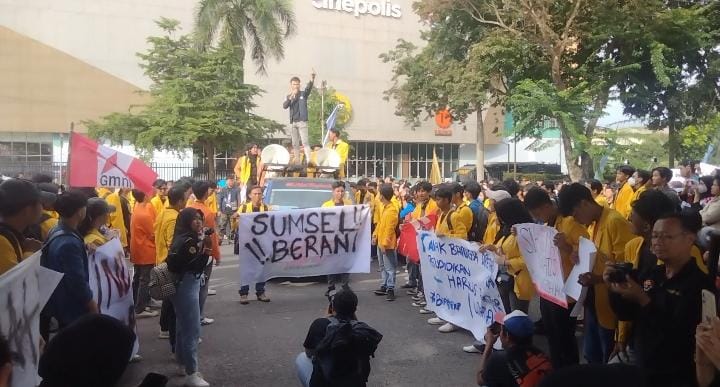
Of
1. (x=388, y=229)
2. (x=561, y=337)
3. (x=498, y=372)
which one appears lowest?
(x=561, y=337)

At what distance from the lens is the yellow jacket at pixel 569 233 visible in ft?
16.5

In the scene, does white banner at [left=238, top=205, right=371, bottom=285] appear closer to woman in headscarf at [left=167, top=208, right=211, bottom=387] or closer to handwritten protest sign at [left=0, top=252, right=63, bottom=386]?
woman in headscarf at [left=167, top=208, right=211, bottom=387]

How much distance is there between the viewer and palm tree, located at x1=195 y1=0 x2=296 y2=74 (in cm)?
2691

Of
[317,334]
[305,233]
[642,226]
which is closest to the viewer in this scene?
[317,334]

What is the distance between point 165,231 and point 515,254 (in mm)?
3731

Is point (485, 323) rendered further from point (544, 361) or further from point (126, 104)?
point (126, 104)

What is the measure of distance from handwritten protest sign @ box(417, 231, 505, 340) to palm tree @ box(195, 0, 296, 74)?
21252 mm

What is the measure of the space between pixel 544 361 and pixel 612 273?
628mm

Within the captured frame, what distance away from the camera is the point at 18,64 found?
41.7 meters

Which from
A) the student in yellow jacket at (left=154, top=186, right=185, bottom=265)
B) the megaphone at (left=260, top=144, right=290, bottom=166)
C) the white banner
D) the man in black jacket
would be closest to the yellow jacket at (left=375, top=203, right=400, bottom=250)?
the white banner

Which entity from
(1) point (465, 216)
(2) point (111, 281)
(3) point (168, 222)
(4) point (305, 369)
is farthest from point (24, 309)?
Result: (1) point (465, 216)

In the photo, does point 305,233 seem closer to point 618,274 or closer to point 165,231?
point 165,231

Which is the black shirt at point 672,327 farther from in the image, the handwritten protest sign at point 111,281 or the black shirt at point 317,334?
the handwritten protest sign at point 111,281

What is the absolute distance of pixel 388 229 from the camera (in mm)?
9609
